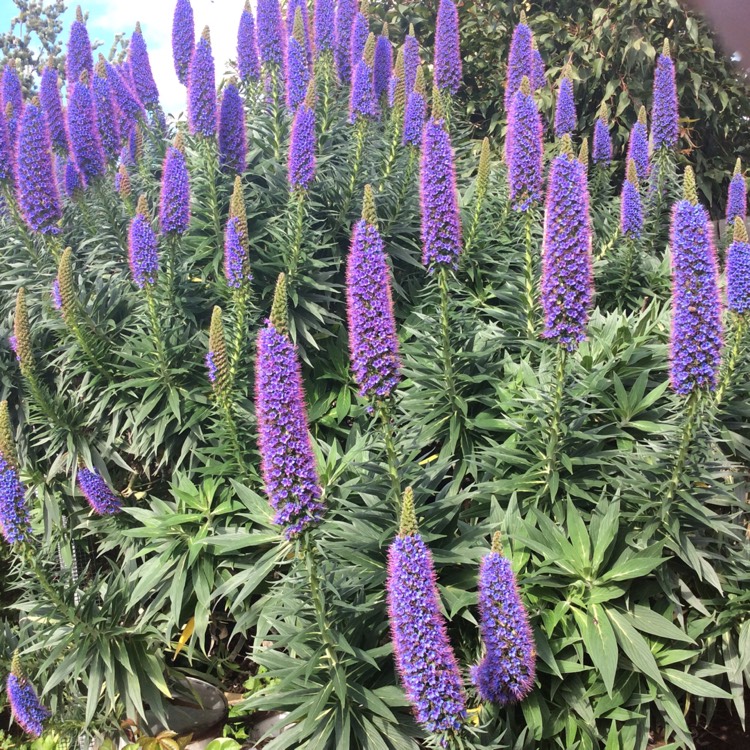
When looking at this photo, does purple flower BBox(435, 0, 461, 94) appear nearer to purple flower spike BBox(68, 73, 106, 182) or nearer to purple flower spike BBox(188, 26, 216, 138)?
purple flower spike BBox(188, 26, 216, 138)

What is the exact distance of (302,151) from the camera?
4676mm

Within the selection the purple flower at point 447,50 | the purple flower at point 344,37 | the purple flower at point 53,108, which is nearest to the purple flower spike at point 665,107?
the purple flower at point 447,50

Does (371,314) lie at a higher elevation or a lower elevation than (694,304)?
higher

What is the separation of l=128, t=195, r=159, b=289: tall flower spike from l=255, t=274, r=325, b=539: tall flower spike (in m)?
1.79

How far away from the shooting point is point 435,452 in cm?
505

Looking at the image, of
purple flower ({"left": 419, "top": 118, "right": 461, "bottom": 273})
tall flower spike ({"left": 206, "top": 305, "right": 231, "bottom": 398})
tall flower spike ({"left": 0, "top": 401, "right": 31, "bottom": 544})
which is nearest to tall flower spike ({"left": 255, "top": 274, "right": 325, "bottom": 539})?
tall flower spike ({"left": 206, "top": 305, "right": 231, "bottom": 398})

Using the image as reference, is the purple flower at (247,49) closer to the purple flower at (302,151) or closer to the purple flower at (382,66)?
the purple flower at (382,66)

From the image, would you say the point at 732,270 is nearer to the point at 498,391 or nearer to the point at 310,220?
the point at 498,391

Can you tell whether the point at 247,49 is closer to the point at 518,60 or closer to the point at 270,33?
the point at 270,33

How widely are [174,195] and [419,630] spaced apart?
3.16 m

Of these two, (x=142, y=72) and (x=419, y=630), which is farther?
(x=142, y=72)

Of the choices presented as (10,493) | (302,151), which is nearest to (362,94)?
(302,151)

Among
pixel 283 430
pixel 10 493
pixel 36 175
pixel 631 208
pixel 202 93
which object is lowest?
pixel 10 493

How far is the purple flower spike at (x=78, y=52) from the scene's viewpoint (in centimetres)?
652
